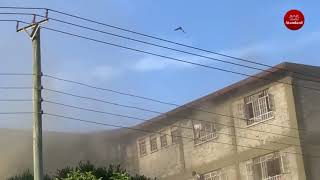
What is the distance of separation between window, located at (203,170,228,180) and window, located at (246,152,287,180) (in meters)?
1.86

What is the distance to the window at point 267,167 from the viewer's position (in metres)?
30.9

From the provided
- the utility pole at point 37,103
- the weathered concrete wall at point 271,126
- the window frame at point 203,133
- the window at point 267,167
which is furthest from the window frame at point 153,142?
the utility pole at point 37,103

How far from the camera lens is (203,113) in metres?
35.9

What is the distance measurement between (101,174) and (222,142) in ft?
49.7

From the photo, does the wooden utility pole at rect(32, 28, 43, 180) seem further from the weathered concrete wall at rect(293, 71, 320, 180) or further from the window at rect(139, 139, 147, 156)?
the window at rect(139, 139, 147, 156)

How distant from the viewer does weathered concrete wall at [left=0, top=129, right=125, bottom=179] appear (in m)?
35.3

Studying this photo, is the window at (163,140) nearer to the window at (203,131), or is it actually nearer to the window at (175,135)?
the window at (175,135)

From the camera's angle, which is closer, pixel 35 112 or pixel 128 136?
pixel 35 112

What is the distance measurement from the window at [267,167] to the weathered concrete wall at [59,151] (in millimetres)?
9550

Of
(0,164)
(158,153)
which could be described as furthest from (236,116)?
(0,164)

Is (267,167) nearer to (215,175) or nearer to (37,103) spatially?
(215,175)

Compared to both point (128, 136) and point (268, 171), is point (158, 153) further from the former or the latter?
point (268, 171)

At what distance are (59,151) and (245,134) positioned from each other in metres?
11.8

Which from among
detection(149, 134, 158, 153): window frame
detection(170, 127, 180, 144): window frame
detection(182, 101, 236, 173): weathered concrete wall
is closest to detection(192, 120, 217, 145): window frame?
detection(182, 101, 236, 173): weathered concrete wall
